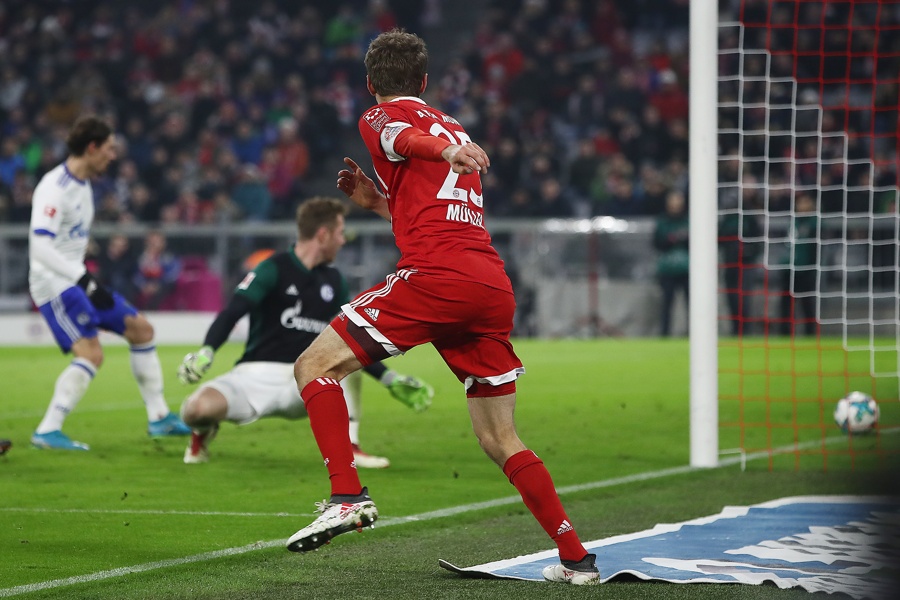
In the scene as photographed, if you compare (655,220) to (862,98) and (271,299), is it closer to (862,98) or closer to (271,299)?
(862,98)

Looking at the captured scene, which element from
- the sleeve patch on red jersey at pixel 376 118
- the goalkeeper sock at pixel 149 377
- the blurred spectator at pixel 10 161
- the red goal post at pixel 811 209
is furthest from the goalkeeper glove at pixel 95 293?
the blurred spectator at pixel 10 161

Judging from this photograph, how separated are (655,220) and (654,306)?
4.39ft

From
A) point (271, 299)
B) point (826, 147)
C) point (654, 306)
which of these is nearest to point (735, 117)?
point (826, 147)

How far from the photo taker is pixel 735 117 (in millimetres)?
19812

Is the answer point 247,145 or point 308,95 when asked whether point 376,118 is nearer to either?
point 247,145

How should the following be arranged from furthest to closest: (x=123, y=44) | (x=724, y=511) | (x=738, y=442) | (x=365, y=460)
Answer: (x=123, y=44) < (x=738, y=442) < (x=365, y=460) < (x=724, y=511)

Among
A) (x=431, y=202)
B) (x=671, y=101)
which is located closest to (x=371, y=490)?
(x=431, y=202)

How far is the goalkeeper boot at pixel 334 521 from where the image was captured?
157 inches

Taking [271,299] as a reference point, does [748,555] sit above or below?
below

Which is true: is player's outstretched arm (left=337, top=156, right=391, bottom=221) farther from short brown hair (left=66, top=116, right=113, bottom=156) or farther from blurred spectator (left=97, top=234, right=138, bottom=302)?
blurred spectator (left=97, top=234, right=138, bottom=302)

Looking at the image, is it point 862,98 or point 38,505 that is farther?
point 862,98

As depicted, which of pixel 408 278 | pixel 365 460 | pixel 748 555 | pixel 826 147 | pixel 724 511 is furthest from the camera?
pixel 826 147

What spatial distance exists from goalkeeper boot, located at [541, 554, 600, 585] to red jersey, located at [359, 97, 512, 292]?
0.95 meters

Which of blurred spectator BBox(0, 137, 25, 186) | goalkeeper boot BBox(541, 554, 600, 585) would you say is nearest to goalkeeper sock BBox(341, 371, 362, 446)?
goalkeeper boot BBox(541, 554, 600, 585)
